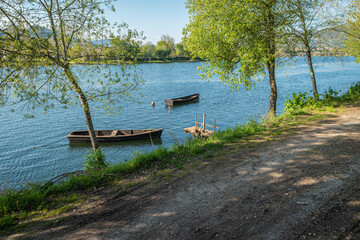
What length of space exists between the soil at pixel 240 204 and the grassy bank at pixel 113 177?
55 centimetres

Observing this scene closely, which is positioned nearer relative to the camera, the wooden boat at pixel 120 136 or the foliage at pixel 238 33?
Answer: the foliage at pixel 238 33

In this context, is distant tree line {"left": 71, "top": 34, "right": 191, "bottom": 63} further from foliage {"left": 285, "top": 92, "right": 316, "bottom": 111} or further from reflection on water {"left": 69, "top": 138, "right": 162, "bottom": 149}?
reflection on water {"left": 69, "top": 138, "right": 162, "bottom": 149}

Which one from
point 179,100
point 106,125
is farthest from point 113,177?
point 179,100

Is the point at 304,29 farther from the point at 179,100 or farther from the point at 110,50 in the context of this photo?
the point at 179,100

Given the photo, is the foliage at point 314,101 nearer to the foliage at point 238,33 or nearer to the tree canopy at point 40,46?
the foliage at point 238,33

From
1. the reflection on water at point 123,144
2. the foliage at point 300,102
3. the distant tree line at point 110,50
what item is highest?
the distant tree line at point 110,50

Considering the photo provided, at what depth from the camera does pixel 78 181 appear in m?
7.46

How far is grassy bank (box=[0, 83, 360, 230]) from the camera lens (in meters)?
6.21

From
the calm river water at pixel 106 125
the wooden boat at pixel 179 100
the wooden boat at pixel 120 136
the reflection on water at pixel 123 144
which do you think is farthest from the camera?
the wooden boat at pixel 179 100

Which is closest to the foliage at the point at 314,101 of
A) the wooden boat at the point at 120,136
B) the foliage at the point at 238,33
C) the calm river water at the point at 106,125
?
the foliage at the point at 238,33

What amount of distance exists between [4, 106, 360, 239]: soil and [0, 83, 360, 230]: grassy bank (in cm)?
55

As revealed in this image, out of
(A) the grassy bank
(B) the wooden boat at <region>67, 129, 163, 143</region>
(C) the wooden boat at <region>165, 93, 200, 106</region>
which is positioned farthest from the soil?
(C) the wooden boat at <region>165, 93, 200, 106</region>

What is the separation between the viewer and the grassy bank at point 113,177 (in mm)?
6211

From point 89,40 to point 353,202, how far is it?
1068 centimetres
